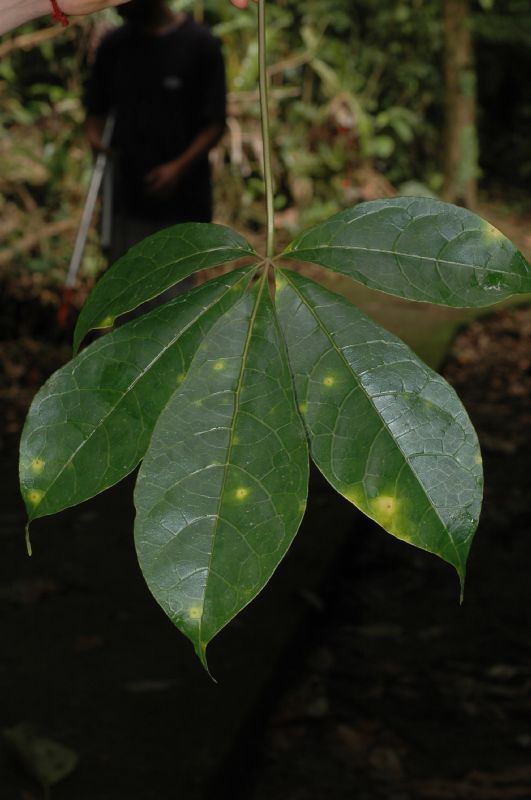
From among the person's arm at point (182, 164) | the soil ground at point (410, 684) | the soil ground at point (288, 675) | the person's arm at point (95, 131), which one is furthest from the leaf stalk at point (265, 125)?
the person's arm at point (95, 131)

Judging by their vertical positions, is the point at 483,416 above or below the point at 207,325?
below

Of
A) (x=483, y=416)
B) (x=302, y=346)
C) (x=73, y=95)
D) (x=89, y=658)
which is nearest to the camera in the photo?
(x=302, y=346)

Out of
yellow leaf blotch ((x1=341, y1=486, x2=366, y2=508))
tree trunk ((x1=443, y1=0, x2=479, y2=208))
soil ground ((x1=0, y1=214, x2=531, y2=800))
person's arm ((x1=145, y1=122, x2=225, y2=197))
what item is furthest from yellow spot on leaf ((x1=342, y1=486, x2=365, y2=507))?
tree trunk ((x1=443, y1=0, x2=479, y2=208))

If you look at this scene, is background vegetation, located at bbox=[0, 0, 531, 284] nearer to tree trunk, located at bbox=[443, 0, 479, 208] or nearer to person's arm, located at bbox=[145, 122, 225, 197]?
tree trunk, located at bbox=[443, 0, 479, 208]

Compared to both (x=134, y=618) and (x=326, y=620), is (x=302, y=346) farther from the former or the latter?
(x=326, y=620)

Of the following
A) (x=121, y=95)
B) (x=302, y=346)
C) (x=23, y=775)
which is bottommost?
(x=23, y=775)

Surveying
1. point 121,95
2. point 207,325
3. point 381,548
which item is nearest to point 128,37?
point 121,95

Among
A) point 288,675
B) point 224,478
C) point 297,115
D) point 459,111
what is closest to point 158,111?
point 288,675
